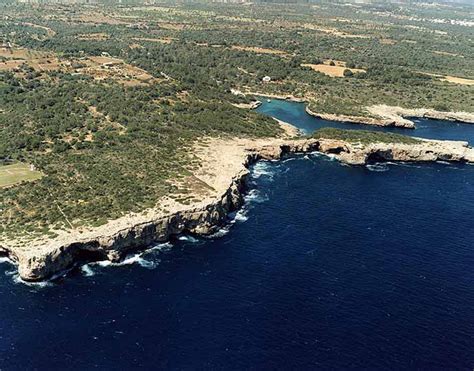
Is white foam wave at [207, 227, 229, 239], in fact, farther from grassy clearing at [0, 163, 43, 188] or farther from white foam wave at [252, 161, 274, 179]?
grassy clearing at [0, 163, 43, 188]

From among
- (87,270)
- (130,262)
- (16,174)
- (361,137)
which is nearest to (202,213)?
(130,262)

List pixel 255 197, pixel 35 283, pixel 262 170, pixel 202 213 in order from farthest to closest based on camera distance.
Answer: pixel 262 170, pixel 255 197, pixel 202 213, pixel 35 283

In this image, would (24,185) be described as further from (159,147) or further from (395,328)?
(395,328)

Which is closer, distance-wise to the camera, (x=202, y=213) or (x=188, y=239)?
(x=188, y=239)

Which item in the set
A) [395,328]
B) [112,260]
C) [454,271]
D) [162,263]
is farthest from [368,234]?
[112,260]

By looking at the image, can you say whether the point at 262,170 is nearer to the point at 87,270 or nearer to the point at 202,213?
the point at 202,213

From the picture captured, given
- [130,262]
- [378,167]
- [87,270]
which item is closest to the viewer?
Result: [87,270]

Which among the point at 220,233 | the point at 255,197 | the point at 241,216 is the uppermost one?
the point at 255,197
